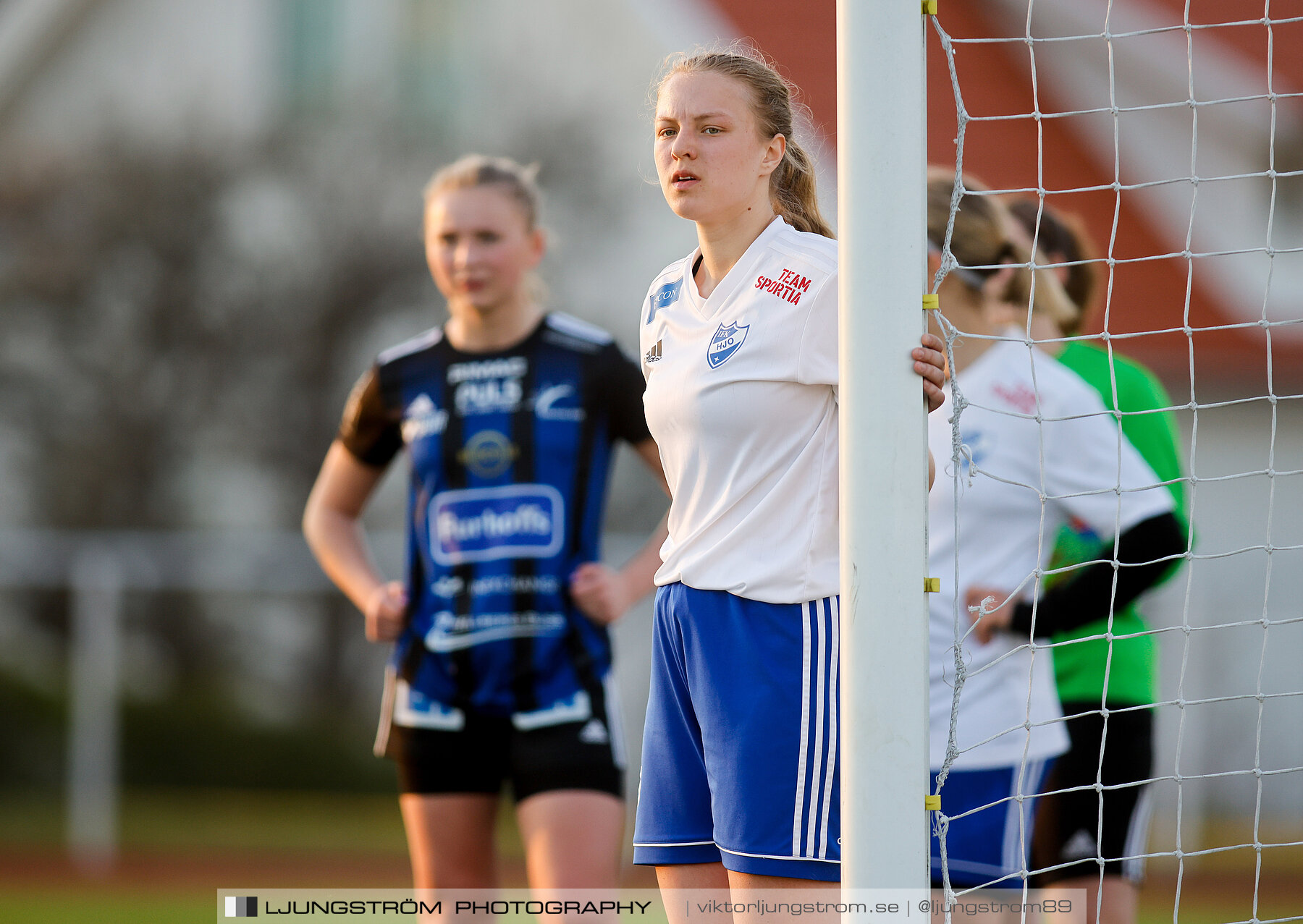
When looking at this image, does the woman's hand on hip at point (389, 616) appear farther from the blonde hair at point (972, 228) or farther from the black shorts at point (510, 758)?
the blonde hair at point (972, 228)

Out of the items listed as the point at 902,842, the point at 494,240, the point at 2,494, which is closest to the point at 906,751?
the point at 902,842

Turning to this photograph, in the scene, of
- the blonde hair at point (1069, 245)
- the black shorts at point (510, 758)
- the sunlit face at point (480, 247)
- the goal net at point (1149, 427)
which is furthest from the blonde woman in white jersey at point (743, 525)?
the blonde hair at point (1069, 245)

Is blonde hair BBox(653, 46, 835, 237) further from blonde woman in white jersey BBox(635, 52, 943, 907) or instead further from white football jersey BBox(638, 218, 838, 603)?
white football jersey BBox(638, 218, 838, 603)

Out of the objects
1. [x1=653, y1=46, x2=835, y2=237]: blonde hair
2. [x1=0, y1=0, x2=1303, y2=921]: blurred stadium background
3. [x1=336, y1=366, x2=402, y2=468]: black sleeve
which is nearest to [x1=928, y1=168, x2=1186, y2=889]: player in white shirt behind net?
[x1=653, y1=46, x2=835, y2=237]: blonde hair

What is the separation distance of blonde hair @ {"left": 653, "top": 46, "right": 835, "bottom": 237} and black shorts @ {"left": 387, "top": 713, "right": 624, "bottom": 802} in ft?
4.95

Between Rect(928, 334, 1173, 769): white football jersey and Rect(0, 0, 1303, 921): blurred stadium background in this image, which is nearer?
Rect(928, 334, 1173, 769): white football jersey

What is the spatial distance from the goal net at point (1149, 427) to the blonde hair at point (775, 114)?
28 centimetres

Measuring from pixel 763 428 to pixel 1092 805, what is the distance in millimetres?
1589

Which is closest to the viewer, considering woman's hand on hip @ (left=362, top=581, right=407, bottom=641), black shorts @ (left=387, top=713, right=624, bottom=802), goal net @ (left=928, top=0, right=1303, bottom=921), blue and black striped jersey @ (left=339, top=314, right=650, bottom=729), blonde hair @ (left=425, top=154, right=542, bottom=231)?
goal net @ (left=928, top=0, right=1303, bottom=921)

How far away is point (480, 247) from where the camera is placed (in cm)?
367

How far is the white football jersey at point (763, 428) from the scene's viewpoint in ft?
7.26

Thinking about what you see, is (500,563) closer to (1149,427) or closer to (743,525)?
(743,525)

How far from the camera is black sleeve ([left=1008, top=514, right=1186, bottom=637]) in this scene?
3.17m

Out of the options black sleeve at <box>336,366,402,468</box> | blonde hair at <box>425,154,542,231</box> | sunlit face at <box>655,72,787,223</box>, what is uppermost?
blonde hair at <box>425,154,542,231</box>
